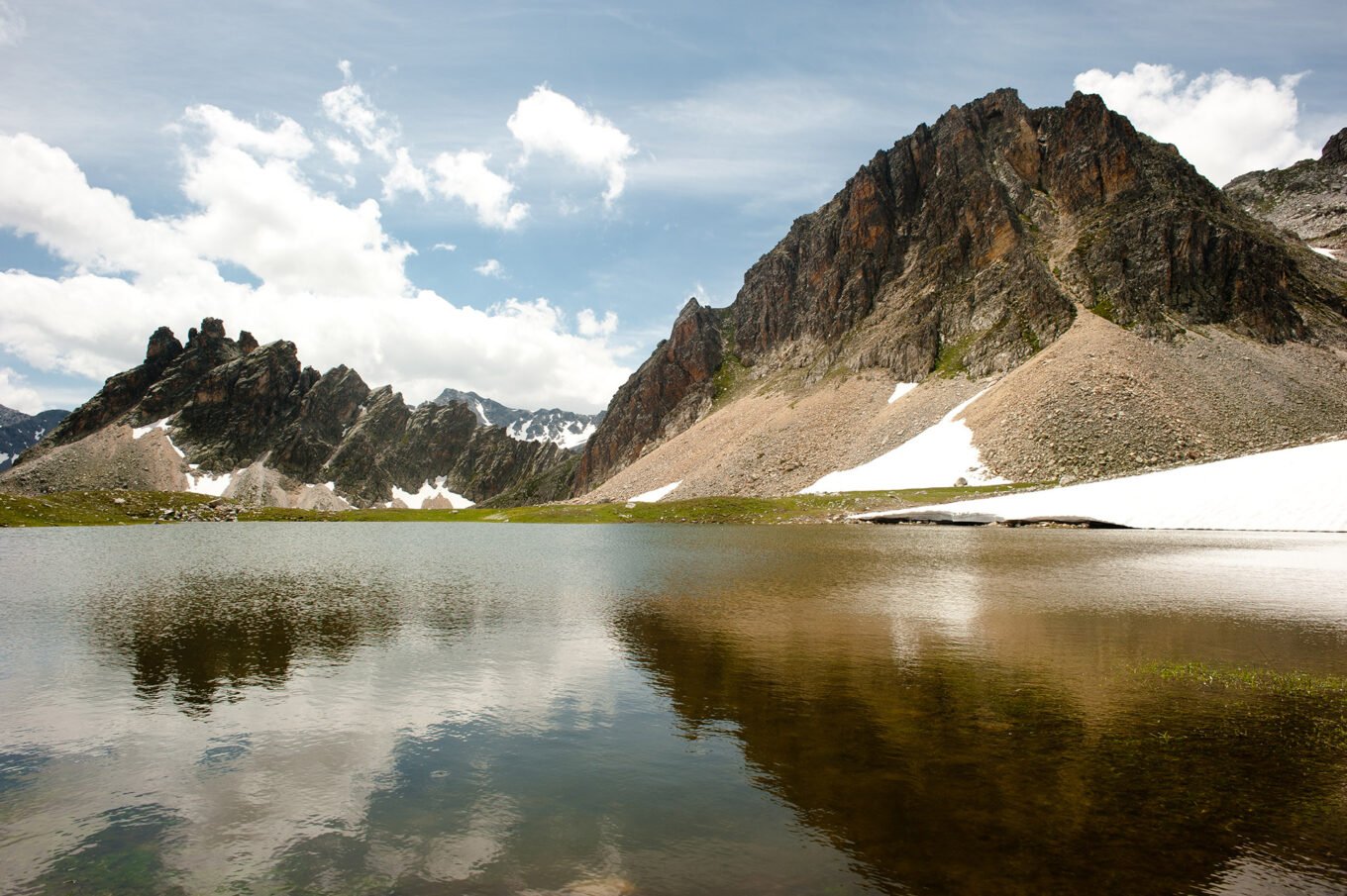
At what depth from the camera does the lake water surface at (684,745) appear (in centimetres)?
997

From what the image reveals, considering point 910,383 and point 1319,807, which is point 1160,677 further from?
point 910,383

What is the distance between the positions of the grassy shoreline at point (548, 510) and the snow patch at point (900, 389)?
5015 centimetres

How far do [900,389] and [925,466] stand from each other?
1745 inches

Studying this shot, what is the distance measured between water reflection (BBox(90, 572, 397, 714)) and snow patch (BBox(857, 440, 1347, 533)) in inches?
2946

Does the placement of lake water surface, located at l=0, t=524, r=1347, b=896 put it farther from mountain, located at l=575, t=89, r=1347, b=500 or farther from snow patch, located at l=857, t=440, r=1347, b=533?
mountain, located at l=575, t=89, r=1347, b=500

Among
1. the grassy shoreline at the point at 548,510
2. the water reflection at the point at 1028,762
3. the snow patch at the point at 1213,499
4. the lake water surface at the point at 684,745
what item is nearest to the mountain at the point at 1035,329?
the grassy shoreline at the point at 548,510

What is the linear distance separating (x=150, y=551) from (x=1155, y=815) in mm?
77499

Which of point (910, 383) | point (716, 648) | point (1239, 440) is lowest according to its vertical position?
point (716, 648)

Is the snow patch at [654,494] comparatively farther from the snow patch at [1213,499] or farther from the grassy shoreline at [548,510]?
the snow patch at [1213,499]

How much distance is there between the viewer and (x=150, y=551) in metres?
62.9

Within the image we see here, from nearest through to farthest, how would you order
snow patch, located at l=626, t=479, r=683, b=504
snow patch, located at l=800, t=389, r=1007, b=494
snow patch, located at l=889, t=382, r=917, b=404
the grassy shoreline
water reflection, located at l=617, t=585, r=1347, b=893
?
water reflection, located at l=617, t=585, r=1347, b=893, the grassy shoreline, snow patch, located at l=800, t=389, r=1007, b=494, snow patch, located at l=889, t=382, r=917, b=404, snow patch, located at l=626, t=479, r=683, b=504

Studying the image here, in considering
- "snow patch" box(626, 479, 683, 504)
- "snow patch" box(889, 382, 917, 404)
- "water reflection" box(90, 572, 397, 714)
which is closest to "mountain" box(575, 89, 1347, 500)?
"snow patch" box(889, 382, 917, 404)

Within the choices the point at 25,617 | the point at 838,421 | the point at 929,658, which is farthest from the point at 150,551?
the point at 838,421

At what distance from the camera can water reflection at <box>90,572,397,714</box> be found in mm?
20297
